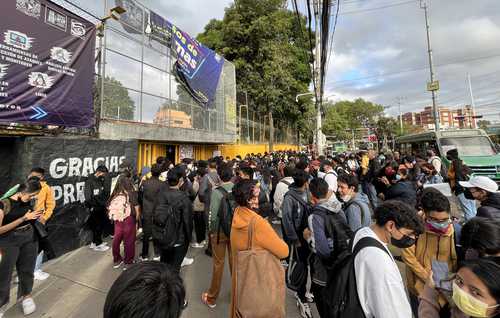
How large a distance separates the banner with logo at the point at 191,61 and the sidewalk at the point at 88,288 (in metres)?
8.10

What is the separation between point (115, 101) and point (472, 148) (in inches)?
Answer: 522

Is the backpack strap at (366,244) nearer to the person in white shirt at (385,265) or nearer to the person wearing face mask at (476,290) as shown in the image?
the person in white shirt at (385,265)

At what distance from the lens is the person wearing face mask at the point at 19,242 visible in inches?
101

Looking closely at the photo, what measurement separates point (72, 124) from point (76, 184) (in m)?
1.70

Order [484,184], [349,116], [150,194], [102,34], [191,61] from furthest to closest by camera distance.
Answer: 1. [349,116]
2. [191,61]
3. [102,34]
4. [150,194]
5. [484,184]

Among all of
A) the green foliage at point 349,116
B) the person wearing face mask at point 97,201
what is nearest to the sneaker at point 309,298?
the person wearing face mask at point 97,201

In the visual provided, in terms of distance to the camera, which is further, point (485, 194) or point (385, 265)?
point (485, 194)

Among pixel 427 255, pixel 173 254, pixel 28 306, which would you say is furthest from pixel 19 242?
Result: pixel 427 255

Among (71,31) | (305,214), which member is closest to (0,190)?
(71,31)

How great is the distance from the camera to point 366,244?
54.9 inches

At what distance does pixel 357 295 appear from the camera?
137cm

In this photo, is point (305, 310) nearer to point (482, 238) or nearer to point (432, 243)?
point (432, 243)

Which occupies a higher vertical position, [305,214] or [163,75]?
[163,75]

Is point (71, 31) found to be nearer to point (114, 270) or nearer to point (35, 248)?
point (35, 248)
